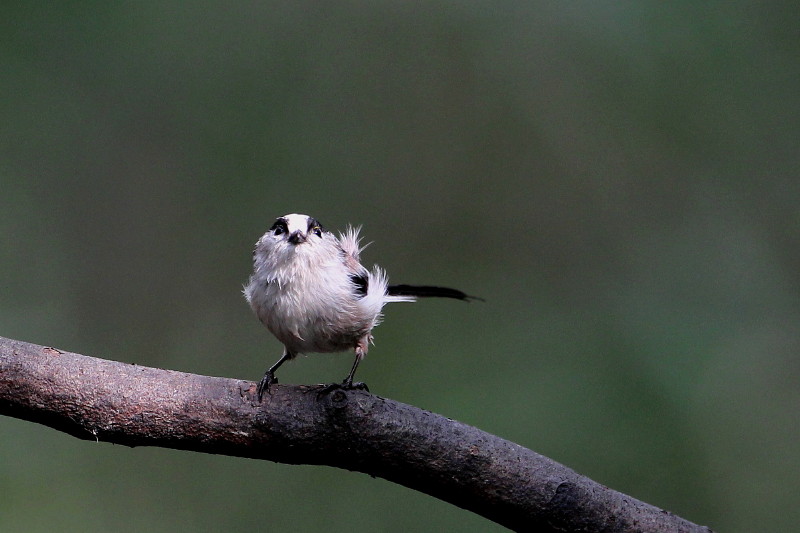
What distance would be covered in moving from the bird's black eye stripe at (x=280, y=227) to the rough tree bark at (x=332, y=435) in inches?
23.8

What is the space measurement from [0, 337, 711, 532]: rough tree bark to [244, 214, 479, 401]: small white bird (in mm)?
350

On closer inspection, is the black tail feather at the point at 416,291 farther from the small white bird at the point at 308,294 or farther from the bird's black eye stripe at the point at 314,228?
the bird's black eye stripe at the point at 314,228

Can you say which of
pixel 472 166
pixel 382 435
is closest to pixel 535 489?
pixel 382 435

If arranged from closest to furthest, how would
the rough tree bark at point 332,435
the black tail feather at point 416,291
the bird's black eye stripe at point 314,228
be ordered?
the rough tree bark at point 332,435, the bird's black eye stripe at point 314,228, the black tail feather at point 416,291

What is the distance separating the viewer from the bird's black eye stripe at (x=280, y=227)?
2.21m

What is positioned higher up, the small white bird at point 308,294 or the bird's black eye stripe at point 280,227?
the bird's black eye stripe at point 280,227

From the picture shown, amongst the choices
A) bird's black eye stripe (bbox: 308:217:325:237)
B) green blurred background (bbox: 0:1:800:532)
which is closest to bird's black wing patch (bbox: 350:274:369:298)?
bird's black eye stripe (bbox: 308:217:325:237)

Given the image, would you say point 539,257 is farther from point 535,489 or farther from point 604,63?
point 535,489

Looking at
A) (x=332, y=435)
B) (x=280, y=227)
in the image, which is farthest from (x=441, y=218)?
(x=332, y=435)

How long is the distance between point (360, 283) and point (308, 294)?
0.24 m

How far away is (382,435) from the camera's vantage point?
5.61 ft

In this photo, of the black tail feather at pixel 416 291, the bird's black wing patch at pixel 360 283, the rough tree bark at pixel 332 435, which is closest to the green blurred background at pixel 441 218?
the black tail feather at pixel 416 291

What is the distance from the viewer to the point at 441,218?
14.9 ft

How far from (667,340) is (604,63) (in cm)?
162
